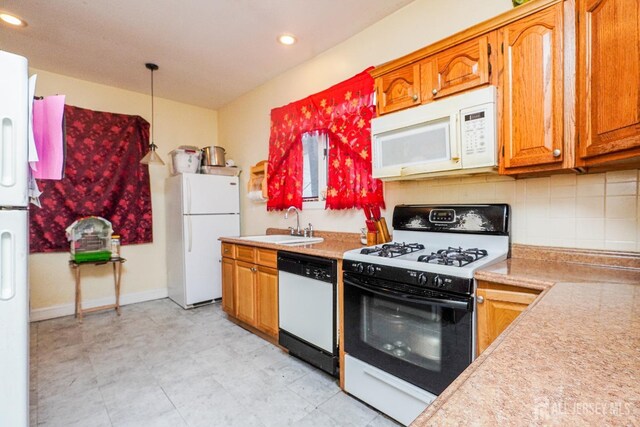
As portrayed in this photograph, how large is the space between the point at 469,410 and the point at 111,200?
4145 mm

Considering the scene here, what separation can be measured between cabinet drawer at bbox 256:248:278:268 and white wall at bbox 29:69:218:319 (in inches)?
84.2

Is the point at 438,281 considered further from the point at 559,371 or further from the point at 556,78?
the point at 556,78

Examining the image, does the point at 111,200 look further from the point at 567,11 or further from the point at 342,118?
the point at 567,11

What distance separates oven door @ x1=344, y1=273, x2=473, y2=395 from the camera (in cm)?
139

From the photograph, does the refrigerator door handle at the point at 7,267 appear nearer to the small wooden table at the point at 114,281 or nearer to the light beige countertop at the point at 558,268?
the light beige countertop at the point at 558,268

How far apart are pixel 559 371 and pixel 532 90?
4.54 feet

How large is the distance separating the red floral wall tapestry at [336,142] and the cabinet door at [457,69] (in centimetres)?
59

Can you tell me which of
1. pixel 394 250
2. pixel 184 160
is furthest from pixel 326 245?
pixel 184 160

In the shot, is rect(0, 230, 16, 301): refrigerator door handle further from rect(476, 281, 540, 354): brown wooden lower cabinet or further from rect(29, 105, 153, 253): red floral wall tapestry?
rect(29, 105, 153, 253): red floral wall tapestry

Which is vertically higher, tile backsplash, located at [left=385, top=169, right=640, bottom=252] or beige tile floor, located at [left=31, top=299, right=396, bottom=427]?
tile backsplash, located at [left=385, top=169, right=640, bottom=252]

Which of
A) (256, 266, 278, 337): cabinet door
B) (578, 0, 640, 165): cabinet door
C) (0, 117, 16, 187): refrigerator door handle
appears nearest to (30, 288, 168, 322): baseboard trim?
(256, 266, 278, 337): cabinet door

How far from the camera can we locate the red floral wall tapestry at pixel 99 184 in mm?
3242

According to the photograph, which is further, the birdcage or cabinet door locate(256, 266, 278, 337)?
the birdcage

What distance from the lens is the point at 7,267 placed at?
35.8 inches
